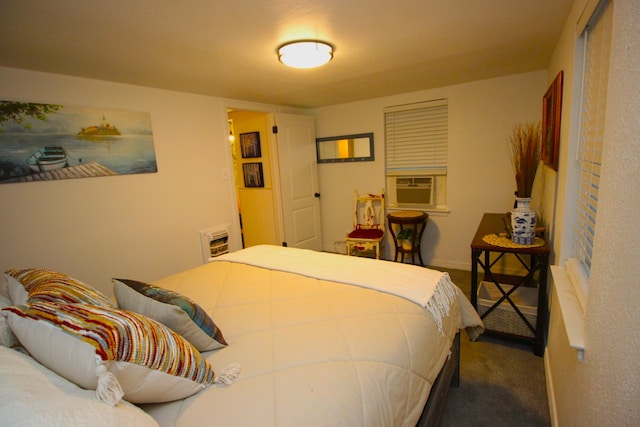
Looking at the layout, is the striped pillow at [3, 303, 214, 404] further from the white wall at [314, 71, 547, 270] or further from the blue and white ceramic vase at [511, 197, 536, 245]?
the white wall at [314, 71, 547, 270]

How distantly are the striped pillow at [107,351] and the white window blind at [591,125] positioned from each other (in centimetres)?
155

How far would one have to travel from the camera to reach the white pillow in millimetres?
552

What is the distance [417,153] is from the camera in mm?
3865

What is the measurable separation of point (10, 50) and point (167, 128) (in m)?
1.20

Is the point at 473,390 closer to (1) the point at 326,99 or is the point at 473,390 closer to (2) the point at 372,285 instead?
(2) the point at 372,285

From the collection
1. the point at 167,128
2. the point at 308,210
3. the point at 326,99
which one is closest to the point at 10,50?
the point at 167,128

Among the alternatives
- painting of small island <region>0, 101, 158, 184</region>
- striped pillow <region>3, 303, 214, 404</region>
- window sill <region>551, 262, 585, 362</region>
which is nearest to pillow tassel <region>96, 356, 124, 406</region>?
striped pillow <region>3, 303, 214, 404</region>

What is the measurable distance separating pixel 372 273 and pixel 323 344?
2.37ft

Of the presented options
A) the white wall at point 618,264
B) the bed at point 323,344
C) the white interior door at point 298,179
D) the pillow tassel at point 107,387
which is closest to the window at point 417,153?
the white interior door at point 298,179

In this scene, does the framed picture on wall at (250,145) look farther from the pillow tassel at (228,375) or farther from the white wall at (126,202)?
the pillow tassel at (228,375)

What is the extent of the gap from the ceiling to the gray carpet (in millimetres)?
2131

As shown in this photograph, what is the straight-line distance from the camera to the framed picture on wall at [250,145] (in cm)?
419

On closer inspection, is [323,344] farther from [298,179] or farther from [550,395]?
[298,179]

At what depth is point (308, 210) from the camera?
4.51 meters
